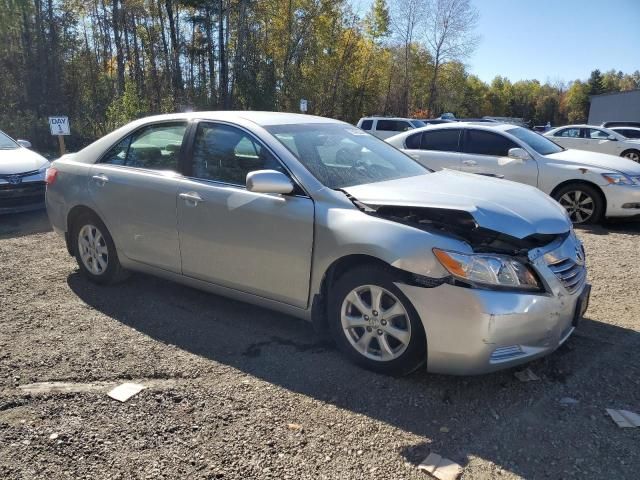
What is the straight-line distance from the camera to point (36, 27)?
72.4 feet

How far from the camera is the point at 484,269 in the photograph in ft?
9.35

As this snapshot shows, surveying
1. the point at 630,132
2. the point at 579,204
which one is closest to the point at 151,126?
the point at 579,204

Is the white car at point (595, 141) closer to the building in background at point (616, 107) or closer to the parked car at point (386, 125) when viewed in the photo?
the parked car at point (386, 125)

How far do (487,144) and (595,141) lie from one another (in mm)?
10136

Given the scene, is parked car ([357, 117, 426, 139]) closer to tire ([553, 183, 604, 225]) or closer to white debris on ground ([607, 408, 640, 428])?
tire ([553, 183, 604, 225])

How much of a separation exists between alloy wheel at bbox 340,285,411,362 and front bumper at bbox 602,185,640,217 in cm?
601

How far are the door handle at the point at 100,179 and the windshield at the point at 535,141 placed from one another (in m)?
6.54

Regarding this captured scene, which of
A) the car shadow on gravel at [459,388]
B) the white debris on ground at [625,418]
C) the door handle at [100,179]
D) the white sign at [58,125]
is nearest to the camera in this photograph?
the car shadow on gravel at [459,388]

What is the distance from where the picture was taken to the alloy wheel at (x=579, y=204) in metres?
7.81

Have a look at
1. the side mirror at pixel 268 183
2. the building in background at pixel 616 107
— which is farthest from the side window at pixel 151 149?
the building in background at pixel 616 107

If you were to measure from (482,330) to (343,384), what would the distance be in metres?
0.91

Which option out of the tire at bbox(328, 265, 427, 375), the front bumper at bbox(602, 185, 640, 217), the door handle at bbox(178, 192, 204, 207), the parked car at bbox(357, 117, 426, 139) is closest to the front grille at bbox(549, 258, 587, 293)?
the tire at bbox(328, 265, 427, 375)

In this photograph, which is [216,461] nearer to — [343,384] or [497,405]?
[343,384]

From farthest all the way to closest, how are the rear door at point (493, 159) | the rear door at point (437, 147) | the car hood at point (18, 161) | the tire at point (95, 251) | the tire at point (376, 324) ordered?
the rear door at point (437, 147) < the rear door at point (493, 159) < the car hood at point (18, 161) < the tire at point (95, 251) < the tire at point (376, 324)
